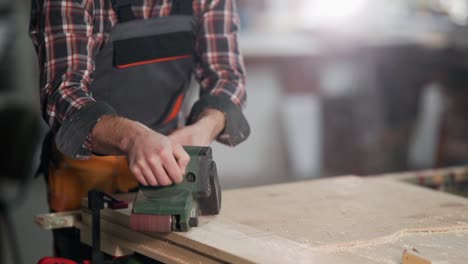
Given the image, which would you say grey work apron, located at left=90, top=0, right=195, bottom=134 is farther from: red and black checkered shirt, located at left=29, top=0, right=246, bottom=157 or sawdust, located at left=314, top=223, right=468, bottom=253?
sawdust, located at left=314, top=223, right=468, bottom=253

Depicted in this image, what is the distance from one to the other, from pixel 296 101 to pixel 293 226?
4.33m

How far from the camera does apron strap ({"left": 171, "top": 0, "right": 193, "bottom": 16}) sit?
6.35 feet

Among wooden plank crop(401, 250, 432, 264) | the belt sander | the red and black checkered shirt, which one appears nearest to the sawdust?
wooden plank crop(401, 250, 432, 264)

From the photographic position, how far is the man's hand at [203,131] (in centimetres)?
181

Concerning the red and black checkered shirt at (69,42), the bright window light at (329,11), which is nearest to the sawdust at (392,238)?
the red and black checkered shirt at (69,42)

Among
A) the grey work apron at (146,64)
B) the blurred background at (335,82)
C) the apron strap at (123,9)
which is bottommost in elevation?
the blurred background at (335,82)

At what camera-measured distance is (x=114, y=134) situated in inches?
64.3

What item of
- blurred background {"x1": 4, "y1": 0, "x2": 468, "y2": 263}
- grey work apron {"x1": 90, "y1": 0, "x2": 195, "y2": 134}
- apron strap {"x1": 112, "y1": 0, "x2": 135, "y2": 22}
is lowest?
blurred background {"x1": 4, "y1": 0, "x2": 468, "y2": 263}

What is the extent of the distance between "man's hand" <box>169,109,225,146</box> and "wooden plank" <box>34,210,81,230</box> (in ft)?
1.01

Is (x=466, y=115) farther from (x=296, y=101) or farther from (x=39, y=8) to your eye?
(x=39, y=8)

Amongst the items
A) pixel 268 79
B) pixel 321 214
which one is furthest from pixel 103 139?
pixel 268 79

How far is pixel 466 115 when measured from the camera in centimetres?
493

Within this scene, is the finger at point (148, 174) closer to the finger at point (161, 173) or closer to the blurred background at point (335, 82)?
the finger at point (161, 173)

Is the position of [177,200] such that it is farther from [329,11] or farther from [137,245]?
Result: [329,11]
